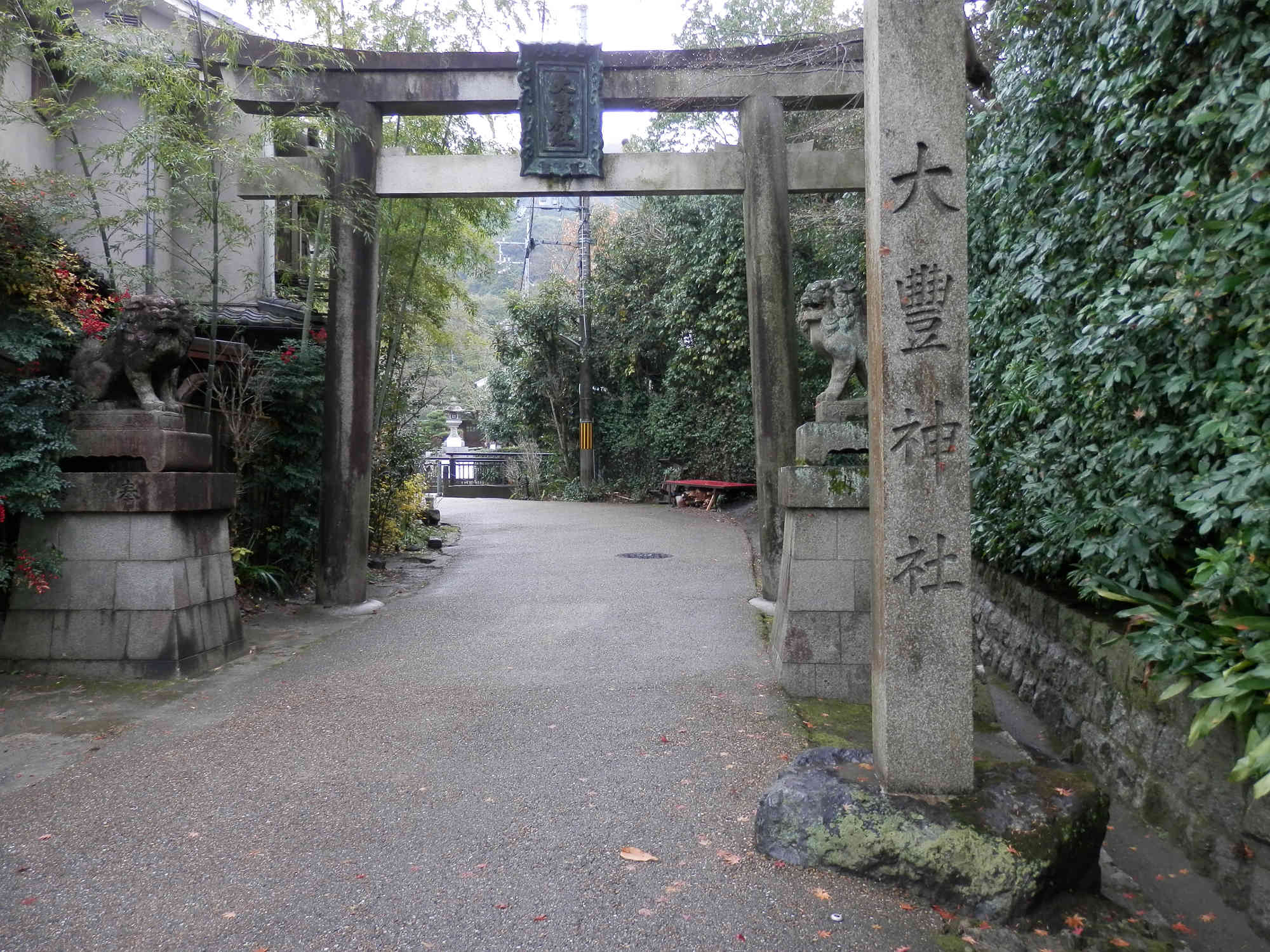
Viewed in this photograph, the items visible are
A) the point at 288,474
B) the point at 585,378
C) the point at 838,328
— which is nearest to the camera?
the point at 838,328

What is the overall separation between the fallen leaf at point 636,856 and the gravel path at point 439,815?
0.03 metres

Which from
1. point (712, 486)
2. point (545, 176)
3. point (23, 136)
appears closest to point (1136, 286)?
point (545, 176)

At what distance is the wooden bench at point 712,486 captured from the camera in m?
16.4

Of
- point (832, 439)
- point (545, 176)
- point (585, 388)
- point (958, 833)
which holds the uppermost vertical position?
point (545, 176)

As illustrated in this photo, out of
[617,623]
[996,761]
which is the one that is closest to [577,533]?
[617,623]

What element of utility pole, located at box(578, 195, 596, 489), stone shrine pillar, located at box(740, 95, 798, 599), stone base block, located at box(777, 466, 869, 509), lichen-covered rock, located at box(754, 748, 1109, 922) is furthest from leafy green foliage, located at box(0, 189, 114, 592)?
utility pole, located at box(578, 195, 596, 489)

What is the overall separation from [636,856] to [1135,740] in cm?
231

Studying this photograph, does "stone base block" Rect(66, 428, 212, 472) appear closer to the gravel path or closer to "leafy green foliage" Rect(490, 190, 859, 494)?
the gravel path

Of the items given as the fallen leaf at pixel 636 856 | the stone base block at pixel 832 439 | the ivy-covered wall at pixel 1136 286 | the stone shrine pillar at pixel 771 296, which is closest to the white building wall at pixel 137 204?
the stone shrine pillar at pixel 771 296

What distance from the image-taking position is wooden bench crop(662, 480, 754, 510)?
53.9 feet

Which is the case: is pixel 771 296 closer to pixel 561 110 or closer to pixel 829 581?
pixel 561 110

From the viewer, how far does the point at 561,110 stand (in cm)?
754

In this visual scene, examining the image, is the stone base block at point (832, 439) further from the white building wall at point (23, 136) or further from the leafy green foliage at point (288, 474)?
the white building wall at point (23, 136)

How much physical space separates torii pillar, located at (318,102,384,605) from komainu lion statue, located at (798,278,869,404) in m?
4.01
